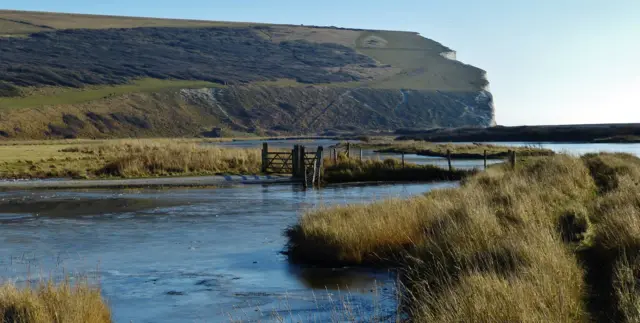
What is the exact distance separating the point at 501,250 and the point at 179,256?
7620 millimetres

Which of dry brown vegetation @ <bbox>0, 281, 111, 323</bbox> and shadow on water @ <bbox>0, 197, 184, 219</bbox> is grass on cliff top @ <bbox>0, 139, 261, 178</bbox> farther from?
dry brown vegetation @ <bbox>0, 281, 111, 323</bbox>

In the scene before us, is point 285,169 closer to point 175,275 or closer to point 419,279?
point 175,275

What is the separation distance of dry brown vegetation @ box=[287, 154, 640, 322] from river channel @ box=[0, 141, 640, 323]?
31.2 inches

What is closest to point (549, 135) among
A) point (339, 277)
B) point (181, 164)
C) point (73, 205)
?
point (181, 164)

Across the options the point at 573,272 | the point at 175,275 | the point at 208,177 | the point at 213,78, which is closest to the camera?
the point at 573,272

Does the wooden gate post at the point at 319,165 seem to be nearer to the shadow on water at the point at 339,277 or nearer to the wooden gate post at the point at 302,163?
the wooden gate post at the point at 302,163

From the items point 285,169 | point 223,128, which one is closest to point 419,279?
point 285,169

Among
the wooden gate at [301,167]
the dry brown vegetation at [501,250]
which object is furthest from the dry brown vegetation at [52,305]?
the wooden gate at [301,167]

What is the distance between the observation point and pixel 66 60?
18562 centimetres

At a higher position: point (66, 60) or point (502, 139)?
point (66, 60)

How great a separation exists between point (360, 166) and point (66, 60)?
15681 cm

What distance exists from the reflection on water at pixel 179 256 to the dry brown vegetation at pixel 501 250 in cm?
86

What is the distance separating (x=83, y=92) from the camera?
16012 centimetres

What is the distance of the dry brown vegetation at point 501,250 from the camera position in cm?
834
